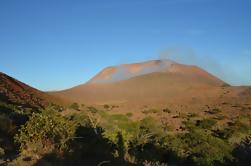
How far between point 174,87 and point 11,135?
273ft

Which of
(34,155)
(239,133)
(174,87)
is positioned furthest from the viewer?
(174,87)

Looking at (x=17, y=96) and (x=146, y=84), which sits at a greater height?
(x=146, y=84)

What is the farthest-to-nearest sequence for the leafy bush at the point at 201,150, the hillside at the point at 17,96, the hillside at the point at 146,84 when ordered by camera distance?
the hillside at the point at 146,84
the hillside at the point at 17,96
the leafy bush at the point at 201,150

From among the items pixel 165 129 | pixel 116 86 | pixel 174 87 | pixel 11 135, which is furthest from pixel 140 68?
pixel 11 135

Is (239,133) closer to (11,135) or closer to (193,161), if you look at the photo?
(193,161)

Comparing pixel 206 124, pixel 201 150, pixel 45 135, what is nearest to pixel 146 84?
pixel 206 124

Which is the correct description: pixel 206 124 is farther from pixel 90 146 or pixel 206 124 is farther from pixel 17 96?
pixel 90 146

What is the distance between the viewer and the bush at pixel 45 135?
12.7m

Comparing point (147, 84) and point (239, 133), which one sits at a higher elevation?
point (147, 84)

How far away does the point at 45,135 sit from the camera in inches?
531

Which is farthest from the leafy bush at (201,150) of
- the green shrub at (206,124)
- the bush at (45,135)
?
the green shrub at (206,124)

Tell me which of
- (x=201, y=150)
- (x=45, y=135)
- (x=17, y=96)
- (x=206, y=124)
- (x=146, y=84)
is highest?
(x=146, y=84)

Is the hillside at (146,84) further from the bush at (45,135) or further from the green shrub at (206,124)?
the bush at (45,135)

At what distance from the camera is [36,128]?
1367 cm
